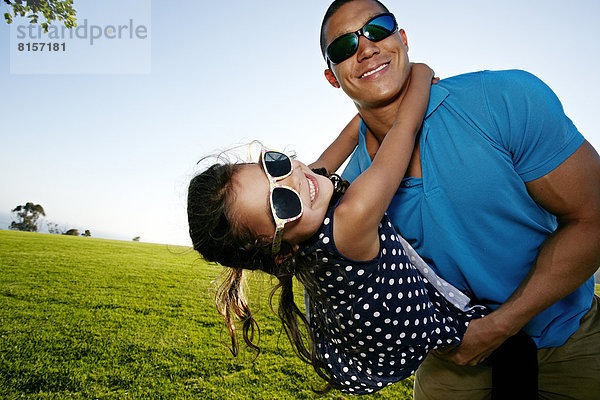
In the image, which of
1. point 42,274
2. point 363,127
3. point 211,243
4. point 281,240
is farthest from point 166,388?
point 42,274

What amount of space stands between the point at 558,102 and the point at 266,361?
609 cm

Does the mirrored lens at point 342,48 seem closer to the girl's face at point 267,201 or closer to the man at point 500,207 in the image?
the man at point 500,207

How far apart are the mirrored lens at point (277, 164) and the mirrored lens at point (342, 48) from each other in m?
0.90

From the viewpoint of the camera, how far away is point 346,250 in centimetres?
181

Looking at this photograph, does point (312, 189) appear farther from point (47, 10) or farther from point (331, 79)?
point (47, 10)

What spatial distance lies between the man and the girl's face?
1.93 feet

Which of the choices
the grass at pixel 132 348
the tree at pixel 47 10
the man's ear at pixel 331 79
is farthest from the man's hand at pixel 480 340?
the tree at pixel 47 10

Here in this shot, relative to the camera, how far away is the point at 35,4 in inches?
248

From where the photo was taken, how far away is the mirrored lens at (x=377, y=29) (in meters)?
2.38

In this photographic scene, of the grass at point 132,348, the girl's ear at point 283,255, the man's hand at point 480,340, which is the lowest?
the grass at point 132,348

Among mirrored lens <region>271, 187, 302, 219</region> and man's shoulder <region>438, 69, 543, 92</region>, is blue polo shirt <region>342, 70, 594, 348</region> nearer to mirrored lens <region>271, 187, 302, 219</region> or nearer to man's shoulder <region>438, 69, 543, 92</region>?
man's shoulder <region>438, 69, 543, 92</region>

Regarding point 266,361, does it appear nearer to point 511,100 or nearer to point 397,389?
point 397,389

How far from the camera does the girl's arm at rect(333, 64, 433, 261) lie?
1799 mm

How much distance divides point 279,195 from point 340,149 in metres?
1.34
